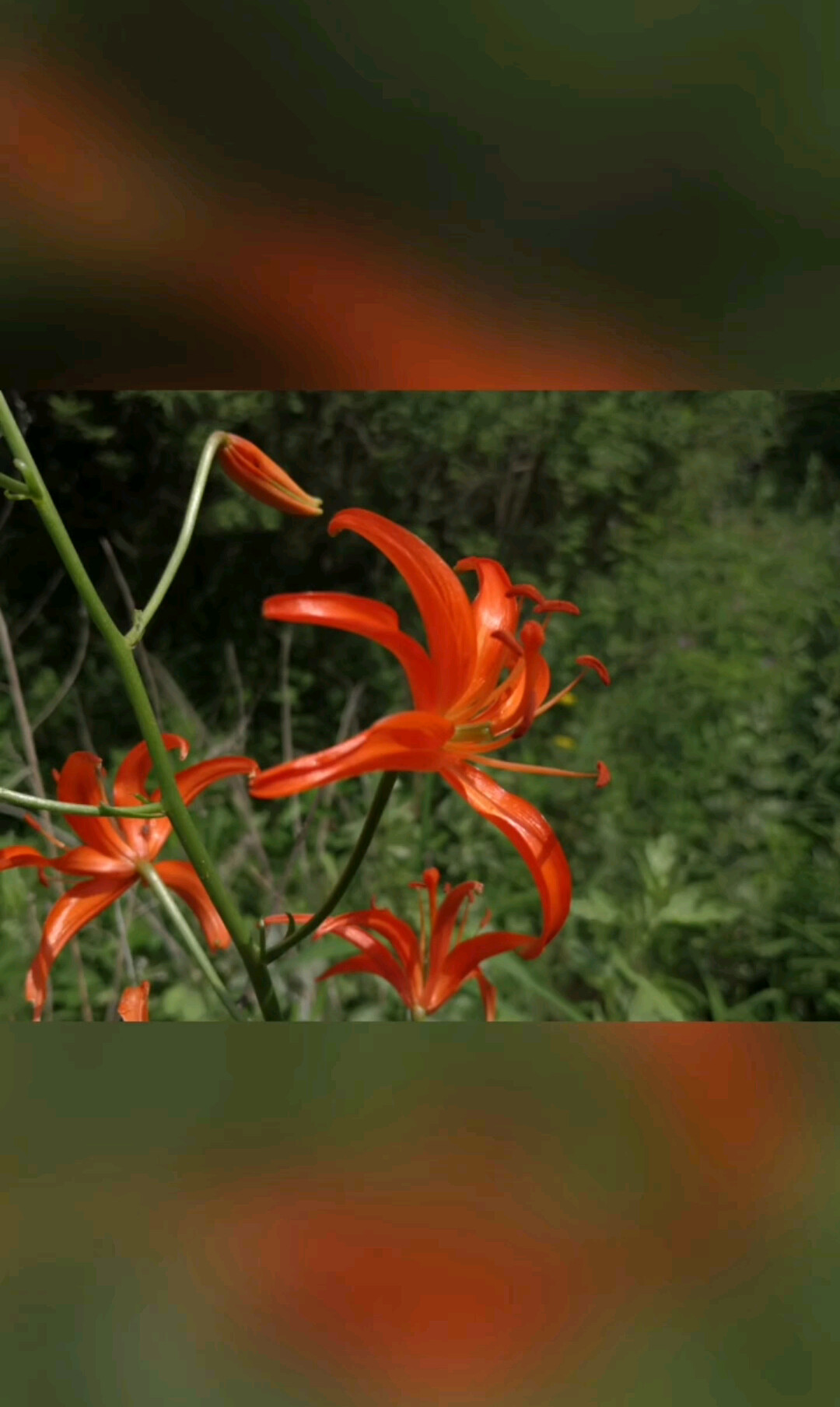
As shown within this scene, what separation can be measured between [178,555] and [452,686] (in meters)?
0.10

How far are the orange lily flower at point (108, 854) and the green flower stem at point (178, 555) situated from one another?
92 millimetres

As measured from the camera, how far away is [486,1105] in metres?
0.10

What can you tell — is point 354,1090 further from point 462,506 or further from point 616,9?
point 462,506

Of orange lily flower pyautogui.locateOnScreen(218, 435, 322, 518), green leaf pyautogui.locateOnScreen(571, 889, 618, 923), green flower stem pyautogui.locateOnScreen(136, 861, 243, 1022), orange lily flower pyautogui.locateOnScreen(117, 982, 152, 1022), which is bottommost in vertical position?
green leaf pyautogui.locateOnScreen(571, 889, 618, 923)

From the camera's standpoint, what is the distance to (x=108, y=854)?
0.51 metres

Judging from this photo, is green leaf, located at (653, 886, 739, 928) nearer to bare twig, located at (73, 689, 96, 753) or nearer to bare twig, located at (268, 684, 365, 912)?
bare twig, located at (268, 684, 365, 912)

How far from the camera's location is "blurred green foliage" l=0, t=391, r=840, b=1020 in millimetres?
1646

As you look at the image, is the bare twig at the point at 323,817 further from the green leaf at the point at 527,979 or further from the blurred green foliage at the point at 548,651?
the green leaf at the point at 527,979

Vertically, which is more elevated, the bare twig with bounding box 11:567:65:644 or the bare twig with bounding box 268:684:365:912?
the bare twig with bounding box 11:567:65:644

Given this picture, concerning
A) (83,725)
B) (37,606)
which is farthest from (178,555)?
(37,606)

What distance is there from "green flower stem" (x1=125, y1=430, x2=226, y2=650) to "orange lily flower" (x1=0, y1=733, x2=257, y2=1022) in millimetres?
92

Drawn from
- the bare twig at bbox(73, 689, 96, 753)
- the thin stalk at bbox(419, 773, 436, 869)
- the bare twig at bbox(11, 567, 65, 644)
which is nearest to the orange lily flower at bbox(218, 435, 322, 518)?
the thin stalk at bbox(419, 773, 436, 869)

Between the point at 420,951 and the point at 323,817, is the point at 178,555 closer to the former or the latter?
the point at 420,951

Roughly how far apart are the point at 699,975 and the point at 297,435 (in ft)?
3.43
